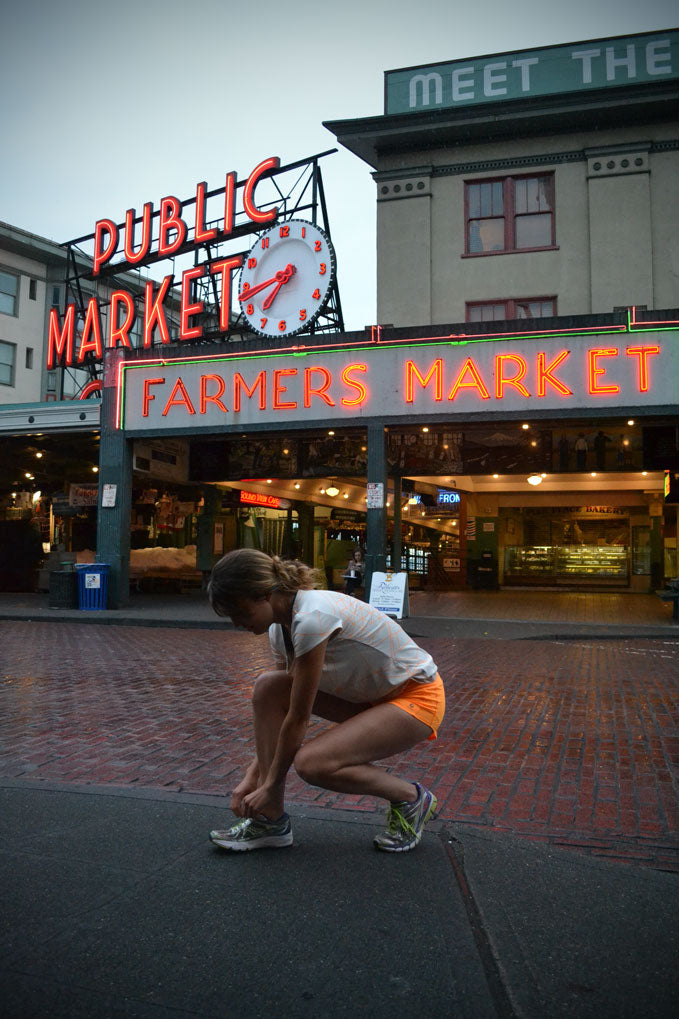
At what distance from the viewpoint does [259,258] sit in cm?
2134

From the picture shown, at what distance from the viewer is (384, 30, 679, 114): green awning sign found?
1923 centimetres

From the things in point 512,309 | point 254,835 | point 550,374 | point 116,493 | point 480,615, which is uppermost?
point 512,309

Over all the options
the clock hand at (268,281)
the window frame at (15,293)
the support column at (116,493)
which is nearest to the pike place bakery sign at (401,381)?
the support column at (116,493)

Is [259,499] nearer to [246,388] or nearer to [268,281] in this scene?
[246,388]

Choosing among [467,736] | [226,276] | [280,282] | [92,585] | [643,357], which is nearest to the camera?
[467,736]

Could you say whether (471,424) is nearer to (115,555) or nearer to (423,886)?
(115,555)

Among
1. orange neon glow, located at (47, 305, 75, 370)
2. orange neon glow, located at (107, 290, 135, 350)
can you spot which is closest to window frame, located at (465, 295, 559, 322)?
orange neon glow, located at (107, 290, 135, 350)

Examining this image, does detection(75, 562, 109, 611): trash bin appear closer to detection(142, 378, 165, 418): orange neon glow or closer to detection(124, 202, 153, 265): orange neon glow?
detection(142, 378, 165, 418): orange neon glow

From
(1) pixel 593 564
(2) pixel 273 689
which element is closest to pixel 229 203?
(1) pixel 593 564

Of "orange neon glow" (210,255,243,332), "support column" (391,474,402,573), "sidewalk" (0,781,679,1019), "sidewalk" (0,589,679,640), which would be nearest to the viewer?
"sidewalk" (0,781,679,1019)

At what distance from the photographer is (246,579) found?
2.98m

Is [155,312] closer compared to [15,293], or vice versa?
[155,312]

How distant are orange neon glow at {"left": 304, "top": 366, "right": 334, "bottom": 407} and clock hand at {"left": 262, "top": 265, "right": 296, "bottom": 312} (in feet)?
13.2

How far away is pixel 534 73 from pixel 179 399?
41.3ft
